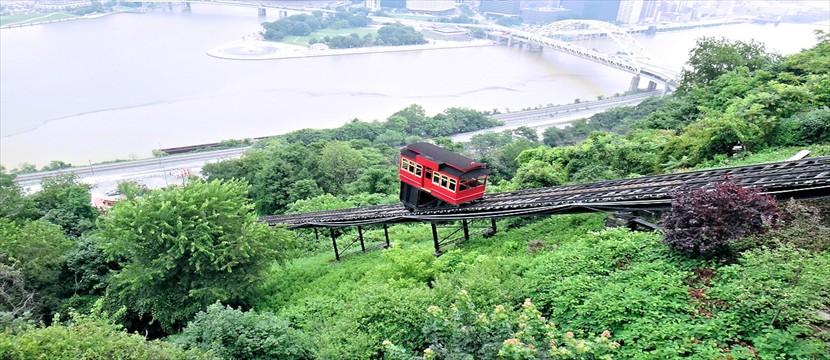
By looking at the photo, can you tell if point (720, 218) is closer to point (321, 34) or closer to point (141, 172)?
point (141, 172)

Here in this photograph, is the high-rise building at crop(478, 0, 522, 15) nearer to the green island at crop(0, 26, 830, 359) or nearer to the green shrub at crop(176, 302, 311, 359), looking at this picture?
the green island at crop(0, 26, 830, 359)

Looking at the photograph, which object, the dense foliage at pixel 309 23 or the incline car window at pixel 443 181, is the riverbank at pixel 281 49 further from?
the incline car window at pixel 443 181

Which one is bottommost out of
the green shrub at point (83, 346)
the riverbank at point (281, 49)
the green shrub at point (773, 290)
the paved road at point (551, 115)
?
the paved road at point (551, 115)

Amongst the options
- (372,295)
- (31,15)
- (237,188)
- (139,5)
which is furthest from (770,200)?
(139,5)

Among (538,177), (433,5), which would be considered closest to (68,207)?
(538,177)

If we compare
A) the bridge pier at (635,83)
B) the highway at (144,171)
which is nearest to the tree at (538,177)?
the highway at (144,171)

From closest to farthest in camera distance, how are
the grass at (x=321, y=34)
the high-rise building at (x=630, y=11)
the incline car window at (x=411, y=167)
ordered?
the incline car window at (x=411, y=167) < the grass at (x=321, y=34) < the high-rise building at (x=630, y=11)
